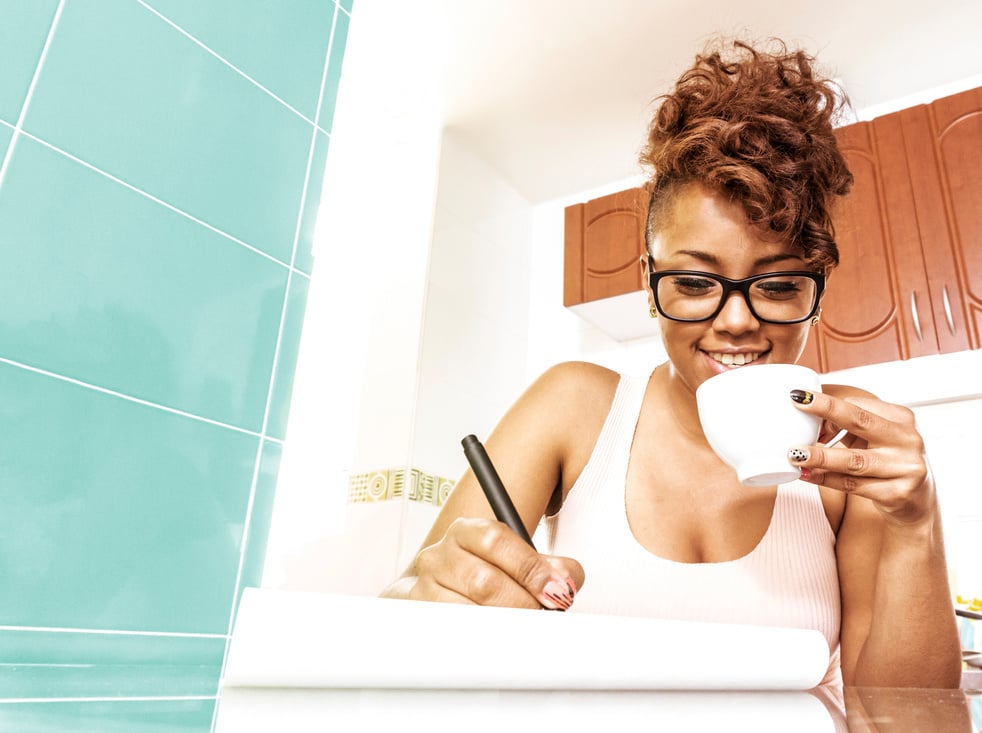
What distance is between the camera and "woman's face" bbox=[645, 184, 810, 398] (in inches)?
35.9

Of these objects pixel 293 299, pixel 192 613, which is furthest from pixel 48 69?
pixel 192 613

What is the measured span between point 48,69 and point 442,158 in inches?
83.2

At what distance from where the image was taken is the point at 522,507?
105cm

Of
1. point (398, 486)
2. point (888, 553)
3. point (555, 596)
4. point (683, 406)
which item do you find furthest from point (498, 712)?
point (398, 486)

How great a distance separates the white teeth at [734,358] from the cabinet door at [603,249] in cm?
172

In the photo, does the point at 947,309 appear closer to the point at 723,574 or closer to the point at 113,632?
the point at 723,574

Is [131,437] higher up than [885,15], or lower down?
lower down

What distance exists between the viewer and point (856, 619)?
36.8 inches

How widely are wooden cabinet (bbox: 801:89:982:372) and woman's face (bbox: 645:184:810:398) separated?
1360 mm

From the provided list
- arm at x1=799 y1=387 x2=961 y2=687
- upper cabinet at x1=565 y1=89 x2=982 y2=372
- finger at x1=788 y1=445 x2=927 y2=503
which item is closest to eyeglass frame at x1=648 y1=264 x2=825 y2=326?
arm at x1=799 y1=387 x2=961 y2=687

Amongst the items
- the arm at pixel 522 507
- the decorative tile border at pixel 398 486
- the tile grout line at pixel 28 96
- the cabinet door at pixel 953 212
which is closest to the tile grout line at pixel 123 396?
the tile grout line at pixel 28 96

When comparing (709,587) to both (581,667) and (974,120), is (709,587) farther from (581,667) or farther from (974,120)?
(974,120)

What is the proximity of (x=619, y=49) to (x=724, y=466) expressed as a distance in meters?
1.93

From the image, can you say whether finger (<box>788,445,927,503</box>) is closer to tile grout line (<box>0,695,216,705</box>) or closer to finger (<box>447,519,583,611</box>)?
finger (<box>447,519,583,611</box>)
